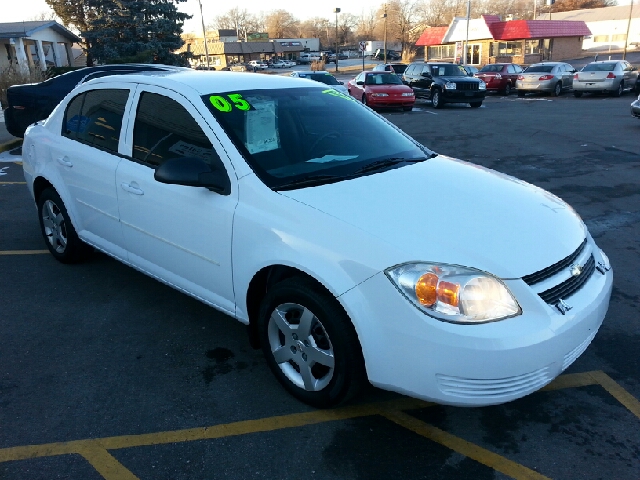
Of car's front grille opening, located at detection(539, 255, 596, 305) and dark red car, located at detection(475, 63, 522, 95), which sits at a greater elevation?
car's front grille opening, located at detection(539, 255, 596, 305)

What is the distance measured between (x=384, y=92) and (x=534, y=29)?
3426 centimetres

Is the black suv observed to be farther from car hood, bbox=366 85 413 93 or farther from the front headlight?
the front headlight

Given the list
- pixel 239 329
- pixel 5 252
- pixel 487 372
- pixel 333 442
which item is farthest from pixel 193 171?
pixel 5 252

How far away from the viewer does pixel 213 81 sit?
12.2 feet

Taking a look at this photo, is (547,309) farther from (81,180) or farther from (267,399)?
(81,180)

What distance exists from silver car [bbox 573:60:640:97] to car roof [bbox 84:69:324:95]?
2263 cm

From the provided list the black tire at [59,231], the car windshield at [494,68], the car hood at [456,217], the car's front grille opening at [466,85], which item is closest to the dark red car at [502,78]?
the car windshield at [494,68]

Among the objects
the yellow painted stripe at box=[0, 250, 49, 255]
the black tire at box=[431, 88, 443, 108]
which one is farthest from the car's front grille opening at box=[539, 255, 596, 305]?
the black tire at box=[431, 88, 443, 108]

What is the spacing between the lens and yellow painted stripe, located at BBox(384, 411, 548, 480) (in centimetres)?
253

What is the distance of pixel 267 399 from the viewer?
10.2 feet

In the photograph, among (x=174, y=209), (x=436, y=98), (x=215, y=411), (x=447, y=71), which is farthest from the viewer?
(x=447, y=71)

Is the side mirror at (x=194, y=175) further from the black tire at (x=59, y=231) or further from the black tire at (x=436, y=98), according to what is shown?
the black tire at (x=436, y=98)

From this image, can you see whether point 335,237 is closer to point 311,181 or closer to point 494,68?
point 311,181

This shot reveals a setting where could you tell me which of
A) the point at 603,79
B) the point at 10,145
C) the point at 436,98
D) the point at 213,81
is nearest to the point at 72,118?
the point at 213,81
